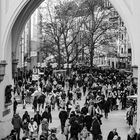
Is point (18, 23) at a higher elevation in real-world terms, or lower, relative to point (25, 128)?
higher

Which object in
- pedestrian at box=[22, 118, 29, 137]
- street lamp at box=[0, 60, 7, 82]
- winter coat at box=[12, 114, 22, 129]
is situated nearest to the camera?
pedestrian at box=[22, 118, 29, 137]

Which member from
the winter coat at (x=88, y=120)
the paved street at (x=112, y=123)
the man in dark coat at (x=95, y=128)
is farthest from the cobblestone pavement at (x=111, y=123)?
the man in dark coat at (x=95, y=128)

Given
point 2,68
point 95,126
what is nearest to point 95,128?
point 95,126

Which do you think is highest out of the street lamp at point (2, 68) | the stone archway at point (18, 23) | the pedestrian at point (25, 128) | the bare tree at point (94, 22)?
the bare tree at point (94, 22)

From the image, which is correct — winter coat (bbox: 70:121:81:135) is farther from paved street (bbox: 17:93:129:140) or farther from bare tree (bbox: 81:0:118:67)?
bare tree (bbox: 81:0:118:67)

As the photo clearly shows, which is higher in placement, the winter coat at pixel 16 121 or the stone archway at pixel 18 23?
the stone archway at pixel 18 23

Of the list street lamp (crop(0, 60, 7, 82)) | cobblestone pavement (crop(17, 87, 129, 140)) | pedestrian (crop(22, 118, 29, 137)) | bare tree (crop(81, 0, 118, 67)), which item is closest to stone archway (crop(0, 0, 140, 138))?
street lamp (crop(0, 60, 7, 82))

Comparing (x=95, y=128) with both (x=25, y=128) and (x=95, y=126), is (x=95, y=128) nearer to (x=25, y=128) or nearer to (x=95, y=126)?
(x=95, y=126)

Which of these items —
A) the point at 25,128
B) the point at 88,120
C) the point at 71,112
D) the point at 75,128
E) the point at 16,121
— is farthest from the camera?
the point at 71,112

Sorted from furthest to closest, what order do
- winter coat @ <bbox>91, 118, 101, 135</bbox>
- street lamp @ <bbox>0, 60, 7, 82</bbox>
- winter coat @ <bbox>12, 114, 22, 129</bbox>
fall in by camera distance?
1. street lamp @ <bbox>0, 60, 7, 82</bbox>
2. winter coat @ <bbox>12, 114, 22, 129</bbox>
3. winter coat @ <bbox>91, 118, 101, 135</bbox>

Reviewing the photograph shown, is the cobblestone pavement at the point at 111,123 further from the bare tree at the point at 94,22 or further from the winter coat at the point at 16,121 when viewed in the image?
the bare tree at the point at 94,22

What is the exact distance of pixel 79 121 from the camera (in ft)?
51.1

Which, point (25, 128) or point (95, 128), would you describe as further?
point (25, 128)

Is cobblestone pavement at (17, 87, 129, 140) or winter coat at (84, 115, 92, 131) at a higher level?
winter coat at (84, 115, 92, 131)
